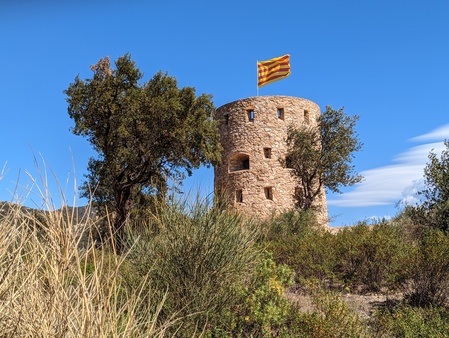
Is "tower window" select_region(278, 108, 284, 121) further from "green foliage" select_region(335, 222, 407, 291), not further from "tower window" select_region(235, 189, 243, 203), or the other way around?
"green foliage" select_region(335, 222, 407, 291)

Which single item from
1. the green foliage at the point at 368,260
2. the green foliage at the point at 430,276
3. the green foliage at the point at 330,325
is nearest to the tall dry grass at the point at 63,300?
the green foliage at the point at 330,325

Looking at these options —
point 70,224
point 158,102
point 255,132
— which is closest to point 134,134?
point 158,102

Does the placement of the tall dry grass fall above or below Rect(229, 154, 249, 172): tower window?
below

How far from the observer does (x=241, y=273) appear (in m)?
7.07

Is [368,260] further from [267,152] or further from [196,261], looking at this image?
[267,152]

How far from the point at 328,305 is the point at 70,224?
487 cm

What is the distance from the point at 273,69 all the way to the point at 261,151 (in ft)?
17.9

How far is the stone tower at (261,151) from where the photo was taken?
2644 centimetres

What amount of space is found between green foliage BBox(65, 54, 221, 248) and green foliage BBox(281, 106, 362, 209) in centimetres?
749

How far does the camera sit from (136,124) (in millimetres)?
18641

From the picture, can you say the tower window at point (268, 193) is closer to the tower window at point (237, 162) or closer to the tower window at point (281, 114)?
the tower window at point (237, 162)

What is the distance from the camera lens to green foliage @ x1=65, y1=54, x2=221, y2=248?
1845 cm

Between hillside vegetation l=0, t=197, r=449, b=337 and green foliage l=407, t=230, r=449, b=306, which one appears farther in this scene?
green foliage l=407, t=230, r=449, b=306

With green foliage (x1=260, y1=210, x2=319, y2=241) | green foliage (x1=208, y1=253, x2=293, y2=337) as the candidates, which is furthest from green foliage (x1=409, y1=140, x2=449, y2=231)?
green foliage (x1=208, y1=253, x2=293, y2=337)
